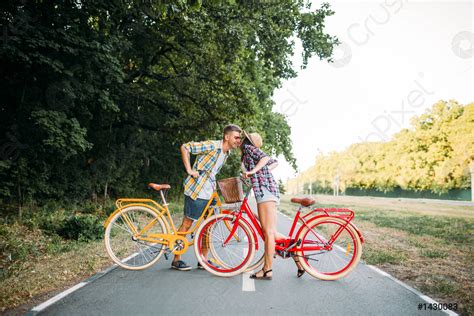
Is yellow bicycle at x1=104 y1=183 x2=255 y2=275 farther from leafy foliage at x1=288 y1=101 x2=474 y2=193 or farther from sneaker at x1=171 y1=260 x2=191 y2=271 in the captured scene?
leafy foliage at x1=288 y1=101 x2=474 y2=193

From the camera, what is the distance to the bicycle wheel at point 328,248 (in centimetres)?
512

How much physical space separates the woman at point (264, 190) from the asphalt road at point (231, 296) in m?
0.30

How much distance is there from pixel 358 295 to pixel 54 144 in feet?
28.7

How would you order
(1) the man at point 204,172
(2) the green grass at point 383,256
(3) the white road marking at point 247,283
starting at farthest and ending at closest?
(2) the green grass at point 383,256, (1) the man at point 204,172, (3) the white road marking at point 247,283

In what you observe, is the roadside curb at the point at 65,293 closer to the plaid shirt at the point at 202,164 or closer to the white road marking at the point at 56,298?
the white road marking at the point at 56,298

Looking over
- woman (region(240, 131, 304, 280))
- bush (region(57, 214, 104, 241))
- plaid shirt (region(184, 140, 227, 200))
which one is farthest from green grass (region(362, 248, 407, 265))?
bush (region(57, 214, 104, 241))

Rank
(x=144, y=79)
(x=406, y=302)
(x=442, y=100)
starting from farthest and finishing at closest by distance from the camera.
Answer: (x=442, y=100) < (x=144, y=79) < (x=406, y=302)

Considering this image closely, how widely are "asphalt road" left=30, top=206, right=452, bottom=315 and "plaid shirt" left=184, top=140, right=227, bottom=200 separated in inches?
47.6

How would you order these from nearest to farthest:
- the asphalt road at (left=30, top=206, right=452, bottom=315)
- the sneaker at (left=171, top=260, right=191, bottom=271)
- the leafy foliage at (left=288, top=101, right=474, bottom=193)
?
the asphalt road at (left=30, top=206, right=452, bottom=315) < the sneaker at (left=171, top=260, right=191, bottom=271) < the leafy foliage at (left=288, top=101, right=474, bottom=193)

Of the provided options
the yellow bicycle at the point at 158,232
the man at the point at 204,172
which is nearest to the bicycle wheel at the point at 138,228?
the yellow bicycle at the point at 158,232

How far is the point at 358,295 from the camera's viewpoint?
14.4 ft

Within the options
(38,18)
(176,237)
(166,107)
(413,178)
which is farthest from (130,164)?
(413,178)

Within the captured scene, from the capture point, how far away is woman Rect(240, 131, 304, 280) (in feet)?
16.6

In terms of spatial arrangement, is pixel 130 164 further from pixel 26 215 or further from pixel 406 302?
pixel 406 302
